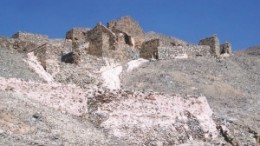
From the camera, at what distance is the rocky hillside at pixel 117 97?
64.3 ft

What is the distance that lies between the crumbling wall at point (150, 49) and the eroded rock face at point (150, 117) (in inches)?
582

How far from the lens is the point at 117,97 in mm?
23312

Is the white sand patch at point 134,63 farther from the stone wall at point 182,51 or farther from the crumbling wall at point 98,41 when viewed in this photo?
the crumbling wall at point 98,41

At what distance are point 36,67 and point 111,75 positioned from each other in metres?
Answer: 5.15

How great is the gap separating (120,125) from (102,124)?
711 mm

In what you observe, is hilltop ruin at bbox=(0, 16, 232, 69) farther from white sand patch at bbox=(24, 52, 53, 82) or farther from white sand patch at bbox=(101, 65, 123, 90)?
white sand patch at bbox=(101, 65, 123, 90)

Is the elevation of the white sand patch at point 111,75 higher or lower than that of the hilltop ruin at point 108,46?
lower

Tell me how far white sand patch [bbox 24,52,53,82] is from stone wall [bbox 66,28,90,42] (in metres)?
9.96

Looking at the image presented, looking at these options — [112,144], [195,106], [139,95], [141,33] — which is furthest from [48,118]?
[141,33]

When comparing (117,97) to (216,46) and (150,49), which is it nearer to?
(150,49)

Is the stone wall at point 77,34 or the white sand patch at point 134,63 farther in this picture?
the stone wall at point 77,34

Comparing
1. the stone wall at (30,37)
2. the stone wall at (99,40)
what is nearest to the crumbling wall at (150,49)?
the stone wall at (99,40)

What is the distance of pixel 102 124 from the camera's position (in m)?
21.7

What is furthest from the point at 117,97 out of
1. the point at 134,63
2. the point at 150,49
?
the point at 150,49
